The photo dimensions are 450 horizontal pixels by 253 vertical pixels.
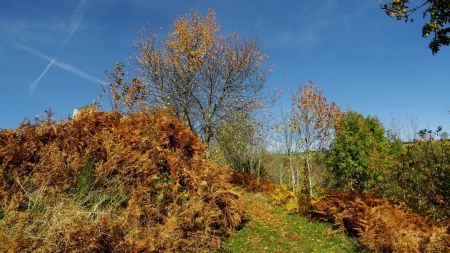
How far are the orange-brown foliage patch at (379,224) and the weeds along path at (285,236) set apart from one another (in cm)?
42

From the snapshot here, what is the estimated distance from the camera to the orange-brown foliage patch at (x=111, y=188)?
603cm

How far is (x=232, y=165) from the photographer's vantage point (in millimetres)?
26422

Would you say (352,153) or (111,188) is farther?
(352,153)

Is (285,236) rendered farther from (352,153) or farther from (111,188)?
(352,153)

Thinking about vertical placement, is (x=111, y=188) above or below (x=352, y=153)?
below

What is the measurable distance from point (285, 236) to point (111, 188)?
15.6 feet

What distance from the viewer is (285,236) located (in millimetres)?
9969

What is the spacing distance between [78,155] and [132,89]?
562 inches

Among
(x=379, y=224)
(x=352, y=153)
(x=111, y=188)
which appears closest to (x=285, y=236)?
(x=379, y=224)

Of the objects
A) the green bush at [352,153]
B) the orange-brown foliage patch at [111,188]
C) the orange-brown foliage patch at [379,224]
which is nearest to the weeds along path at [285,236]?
the orange-brown foliage patch at [379,224]

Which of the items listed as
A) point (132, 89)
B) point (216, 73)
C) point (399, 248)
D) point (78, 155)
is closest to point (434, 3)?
point (399, 248)

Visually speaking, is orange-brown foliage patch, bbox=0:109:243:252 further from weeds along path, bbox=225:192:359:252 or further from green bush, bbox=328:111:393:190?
green bush, bbox=328:111:393:190

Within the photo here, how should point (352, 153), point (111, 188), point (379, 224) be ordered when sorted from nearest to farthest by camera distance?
point (111, 188), point (379, 224), point (352, 153)

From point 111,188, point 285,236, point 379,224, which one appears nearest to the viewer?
point 111,188
